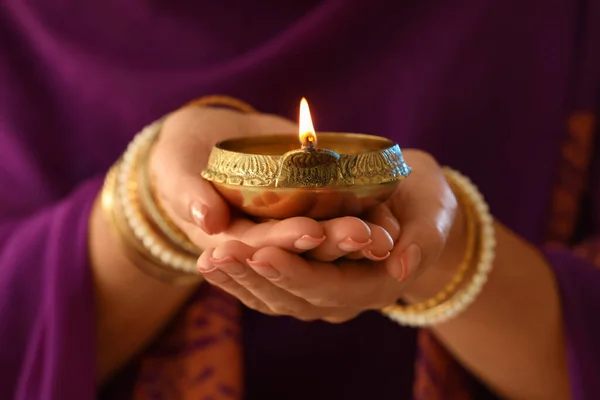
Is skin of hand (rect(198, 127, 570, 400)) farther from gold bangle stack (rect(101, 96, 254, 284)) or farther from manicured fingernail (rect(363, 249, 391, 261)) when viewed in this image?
gold bangle stack (rect(101, 96, 254, 284))

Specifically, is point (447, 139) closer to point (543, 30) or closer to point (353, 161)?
point (543, 30)

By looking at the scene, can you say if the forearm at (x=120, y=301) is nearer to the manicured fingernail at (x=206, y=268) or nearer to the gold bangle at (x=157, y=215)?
the gold bangle at (x=157, y=215)

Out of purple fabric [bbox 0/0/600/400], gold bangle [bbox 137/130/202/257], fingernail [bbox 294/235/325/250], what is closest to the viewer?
fingernail [bbox 294/235/325/250]

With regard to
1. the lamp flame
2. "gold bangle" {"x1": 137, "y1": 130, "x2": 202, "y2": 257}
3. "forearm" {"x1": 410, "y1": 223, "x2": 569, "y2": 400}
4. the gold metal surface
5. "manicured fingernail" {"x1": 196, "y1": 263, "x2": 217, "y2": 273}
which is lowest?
"forearm" {"x1": 410, "y1": 223, "x2": 569, "y2": 400}

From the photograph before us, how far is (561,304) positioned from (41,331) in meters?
0.52

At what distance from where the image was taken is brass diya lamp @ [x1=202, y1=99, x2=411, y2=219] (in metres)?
0.38

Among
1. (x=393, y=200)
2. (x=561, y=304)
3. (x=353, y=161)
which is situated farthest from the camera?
(x=561, y=304)

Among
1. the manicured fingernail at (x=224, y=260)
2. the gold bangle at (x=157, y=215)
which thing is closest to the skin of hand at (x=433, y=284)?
the manicured fingernail at (x=224, y=260)

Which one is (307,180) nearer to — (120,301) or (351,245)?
(351,245)

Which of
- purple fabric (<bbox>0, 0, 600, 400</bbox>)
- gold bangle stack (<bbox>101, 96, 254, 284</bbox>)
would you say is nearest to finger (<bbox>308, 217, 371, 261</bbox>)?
gold bangle stack (<bbox>101, 96, 254, 284</bbox>)

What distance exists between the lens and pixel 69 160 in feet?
2.67

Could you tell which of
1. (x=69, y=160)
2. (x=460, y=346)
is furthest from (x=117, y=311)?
(x=460, y=346)

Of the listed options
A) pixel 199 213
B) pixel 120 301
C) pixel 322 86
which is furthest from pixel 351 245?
pixel 322 86

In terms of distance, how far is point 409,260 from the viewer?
0.42 m
